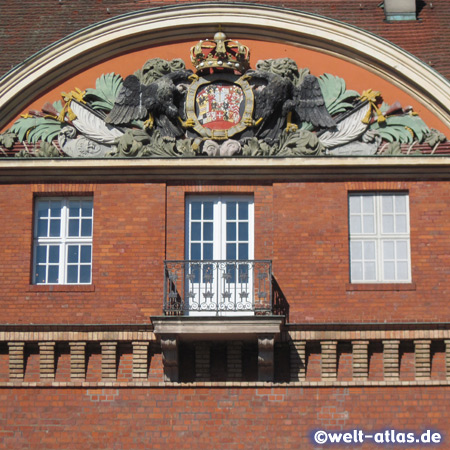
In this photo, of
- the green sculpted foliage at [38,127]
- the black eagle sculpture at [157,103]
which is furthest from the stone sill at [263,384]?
the green sculpted foliage at [38,127]

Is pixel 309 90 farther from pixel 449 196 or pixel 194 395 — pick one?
pixel 194 395

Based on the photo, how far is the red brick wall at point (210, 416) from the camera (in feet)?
73.3

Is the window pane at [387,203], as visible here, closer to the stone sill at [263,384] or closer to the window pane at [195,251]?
the stone sill at [263,384]

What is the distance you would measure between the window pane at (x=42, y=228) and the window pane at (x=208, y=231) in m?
2.67

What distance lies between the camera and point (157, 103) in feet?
77.9

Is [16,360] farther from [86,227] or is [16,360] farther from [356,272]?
[356,272]

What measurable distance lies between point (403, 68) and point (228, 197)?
3.73 meters

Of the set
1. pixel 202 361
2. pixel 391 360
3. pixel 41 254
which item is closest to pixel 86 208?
pixel 41 254

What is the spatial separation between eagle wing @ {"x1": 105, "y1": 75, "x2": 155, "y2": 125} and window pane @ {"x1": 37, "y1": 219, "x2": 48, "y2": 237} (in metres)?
2.02

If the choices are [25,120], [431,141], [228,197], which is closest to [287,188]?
[228,197]

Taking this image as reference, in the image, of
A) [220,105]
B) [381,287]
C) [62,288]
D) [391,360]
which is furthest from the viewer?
[220,105]

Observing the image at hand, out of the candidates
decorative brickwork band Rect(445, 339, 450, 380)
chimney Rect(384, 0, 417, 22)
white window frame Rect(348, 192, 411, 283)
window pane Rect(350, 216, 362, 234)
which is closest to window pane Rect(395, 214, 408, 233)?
white window frame Rect(348, 192, 411, 283)

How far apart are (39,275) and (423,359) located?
6.50 m

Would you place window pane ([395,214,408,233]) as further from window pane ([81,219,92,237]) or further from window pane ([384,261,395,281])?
window pane ([81,219,92,237])
